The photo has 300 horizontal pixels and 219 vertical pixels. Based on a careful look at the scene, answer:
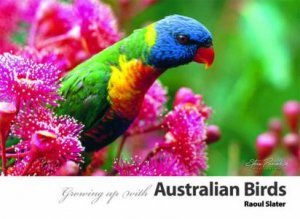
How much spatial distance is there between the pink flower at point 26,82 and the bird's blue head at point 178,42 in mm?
187

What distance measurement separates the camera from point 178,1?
1645mm

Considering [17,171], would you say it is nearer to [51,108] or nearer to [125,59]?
[51,108]

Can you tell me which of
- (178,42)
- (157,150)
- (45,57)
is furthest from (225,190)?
(45,57)

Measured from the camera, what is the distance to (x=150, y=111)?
112 cm

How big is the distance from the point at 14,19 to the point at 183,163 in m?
0.39

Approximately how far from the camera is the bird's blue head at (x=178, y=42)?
3.36 feet

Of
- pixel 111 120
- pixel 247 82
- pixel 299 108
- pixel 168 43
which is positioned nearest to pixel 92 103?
pixel 111 120

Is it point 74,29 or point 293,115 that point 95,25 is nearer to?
point 74,29

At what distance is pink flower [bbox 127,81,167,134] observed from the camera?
1115mm

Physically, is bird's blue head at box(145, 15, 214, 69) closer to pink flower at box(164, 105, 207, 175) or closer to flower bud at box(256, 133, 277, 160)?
pink flower at box(164, 105, 207, 175)

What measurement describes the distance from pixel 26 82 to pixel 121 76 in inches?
8.0

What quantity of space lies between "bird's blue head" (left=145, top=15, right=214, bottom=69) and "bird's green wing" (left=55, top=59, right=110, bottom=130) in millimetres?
83
